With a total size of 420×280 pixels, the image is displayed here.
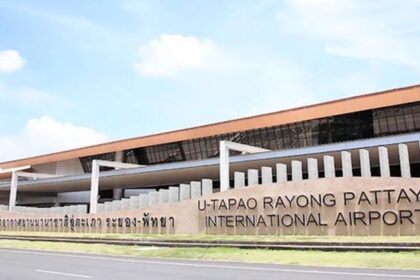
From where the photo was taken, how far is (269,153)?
90.1 ft

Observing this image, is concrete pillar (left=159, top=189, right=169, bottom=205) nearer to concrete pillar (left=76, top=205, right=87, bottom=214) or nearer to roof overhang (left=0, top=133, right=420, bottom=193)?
roof overhang (left=0, top=133, right=420, bottom=193)

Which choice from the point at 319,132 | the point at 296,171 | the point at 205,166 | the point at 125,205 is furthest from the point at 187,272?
the point at 319,132

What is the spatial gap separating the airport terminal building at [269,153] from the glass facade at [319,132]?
0.18 ft

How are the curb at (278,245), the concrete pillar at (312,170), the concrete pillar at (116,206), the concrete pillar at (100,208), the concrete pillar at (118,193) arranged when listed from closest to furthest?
1. the curb at (278,245)
2. the concrete pillar at (312,170)
3. the concrete pillar at (116,206)
4. the concrete pillar at (100,208)
5. the concrete pillar at (118,193)

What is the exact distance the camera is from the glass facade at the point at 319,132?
91.2 ft

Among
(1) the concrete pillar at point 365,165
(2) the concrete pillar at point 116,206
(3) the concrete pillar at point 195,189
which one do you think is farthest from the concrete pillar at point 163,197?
(1) the concrete pillar at point 365,165

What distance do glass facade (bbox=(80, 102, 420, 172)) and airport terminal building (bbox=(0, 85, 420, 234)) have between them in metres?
0.06

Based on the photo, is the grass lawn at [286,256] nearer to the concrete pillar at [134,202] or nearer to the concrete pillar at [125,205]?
the concrete pillar at [134,202]

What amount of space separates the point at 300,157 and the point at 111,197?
29986 mm

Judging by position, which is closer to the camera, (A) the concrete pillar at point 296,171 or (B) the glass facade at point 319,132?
(A) the concrete pillar at point 296,171

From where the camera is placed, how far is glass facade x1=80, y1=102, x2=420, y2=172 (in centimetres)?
2781

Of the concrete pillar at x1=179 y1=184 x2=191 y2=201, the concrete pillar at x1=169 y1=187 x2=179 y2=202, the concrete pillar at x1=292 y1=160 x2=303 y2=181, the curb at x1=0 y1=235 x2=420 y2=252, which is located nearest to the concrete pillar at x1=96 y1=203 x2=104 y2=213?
Answer: the curb at x1=0 y1=235 x2=420 y2=252

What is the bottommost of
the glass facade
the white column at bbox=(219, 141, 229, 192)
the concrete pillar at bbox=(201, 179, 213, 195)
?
the concrete pillar at bbox=(201, 179, 213, 195)

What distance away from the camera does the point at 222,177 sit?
25.7 m
